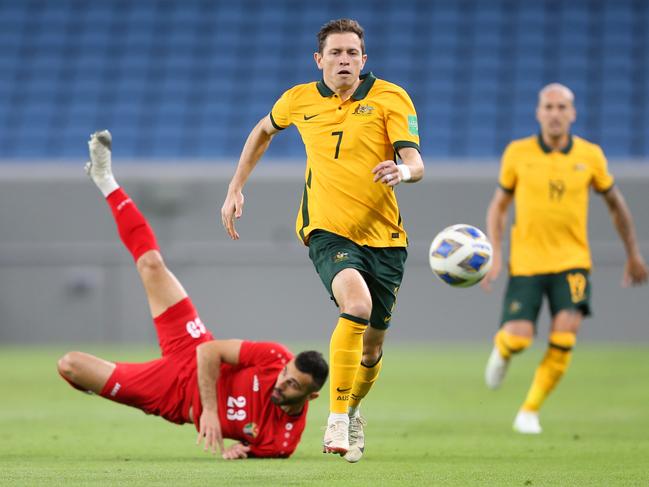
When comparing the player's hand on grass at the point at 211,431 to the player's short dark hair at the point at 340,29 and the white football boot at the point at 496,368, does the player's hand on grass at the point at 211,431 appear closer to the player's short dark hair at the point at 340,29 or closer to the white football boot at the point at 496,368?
the player's short dark hair at the point at 340,29

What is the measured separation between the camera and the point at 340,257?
19.8ft

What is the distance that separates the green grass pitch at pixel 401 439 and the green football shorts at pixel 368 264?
848mm

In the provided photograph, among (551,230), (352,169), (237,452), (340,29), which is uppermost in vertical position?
(340,29)

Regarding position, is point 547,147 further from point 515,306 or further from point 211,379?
point 211,379

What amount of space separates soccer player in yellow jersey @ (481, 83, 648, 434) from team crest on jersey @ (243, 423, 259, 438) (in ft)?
8.62

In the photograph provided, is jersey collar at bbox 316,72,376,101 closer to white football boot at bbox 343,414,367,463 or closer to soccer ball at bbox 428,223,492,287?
soccer ball at bbox 428,223,492,287

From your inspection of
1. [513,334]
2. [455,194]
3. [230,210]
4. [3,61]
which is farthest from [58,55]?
[230,210]

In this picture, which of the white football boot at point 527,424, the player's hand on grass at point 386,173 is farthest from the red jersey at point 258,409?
the white football boot at point 527,424

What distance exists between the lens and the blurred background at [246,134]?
17734 mm

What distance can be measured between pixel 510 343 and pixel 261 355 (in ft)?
8.63

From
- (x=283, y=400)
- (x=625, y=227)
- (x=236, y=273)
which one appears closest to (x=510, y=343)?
(x=625, y=227)

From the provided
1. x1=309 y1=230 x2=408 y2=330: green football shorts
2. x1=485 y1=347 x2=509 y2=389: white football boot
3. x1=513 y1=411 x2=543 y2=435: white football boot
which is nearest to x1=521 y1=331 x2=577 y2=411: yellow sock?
x1=513 y1=411 x2=543 y2=435: white football boot

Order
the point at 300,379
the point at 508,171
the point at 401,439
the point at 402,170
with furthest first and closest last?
the point at 508,171 < the point at 401,439 < the point at 300,379 < the point at 402,170

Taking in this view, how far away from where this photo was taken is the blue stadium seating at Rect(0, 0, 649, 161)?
20.6 m
